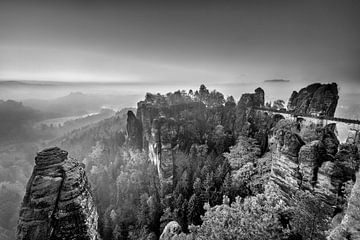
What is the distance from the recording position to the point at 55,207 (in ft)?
38.9

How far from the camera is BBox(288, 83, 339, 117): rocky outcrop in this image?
1310 inches

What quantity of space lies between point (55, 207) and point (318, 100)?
4087 centimetres

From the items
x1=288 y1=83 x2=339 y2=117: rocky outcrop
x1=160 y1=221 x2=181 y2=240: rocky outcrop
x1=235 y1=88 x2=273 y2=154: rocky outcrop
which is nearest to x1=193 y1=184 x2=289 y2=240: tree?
x1=160 y1=221 x2=181 y2=240: rocky outcrop

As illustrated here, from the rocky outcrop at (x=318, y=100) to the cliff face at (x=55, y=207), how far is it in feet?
126

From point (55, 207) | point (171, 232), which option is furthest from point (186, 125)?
point (55, 207)

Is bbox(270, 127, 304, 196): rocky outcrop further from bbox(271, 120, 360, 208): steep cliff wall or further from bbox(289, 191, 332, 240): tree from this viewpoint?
bbox(289, 191, 332, 240): tree

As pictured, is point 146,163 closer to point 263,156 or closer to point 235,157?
Answer: point 235,157

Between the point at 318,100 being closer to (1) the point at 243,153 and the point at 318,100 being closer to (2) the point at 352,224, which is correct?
(1) the point at 243,153

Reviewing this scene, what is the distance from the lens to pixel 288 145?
2281 centimetres

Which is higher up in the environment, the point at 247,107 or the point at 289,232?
the point at 247,107

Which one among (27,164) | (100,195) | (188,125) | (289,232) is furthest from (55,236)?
(27,164)

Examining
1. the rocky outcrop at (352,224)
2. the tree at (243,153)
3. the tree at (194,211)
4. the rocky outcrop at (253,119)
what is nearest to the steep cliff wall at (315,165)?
the tree at (243,153)

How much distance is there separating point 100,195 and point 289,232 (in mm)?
38222

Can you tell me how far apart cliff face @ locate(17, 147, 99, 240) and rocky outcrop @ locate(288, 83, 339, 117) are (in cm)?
3838
